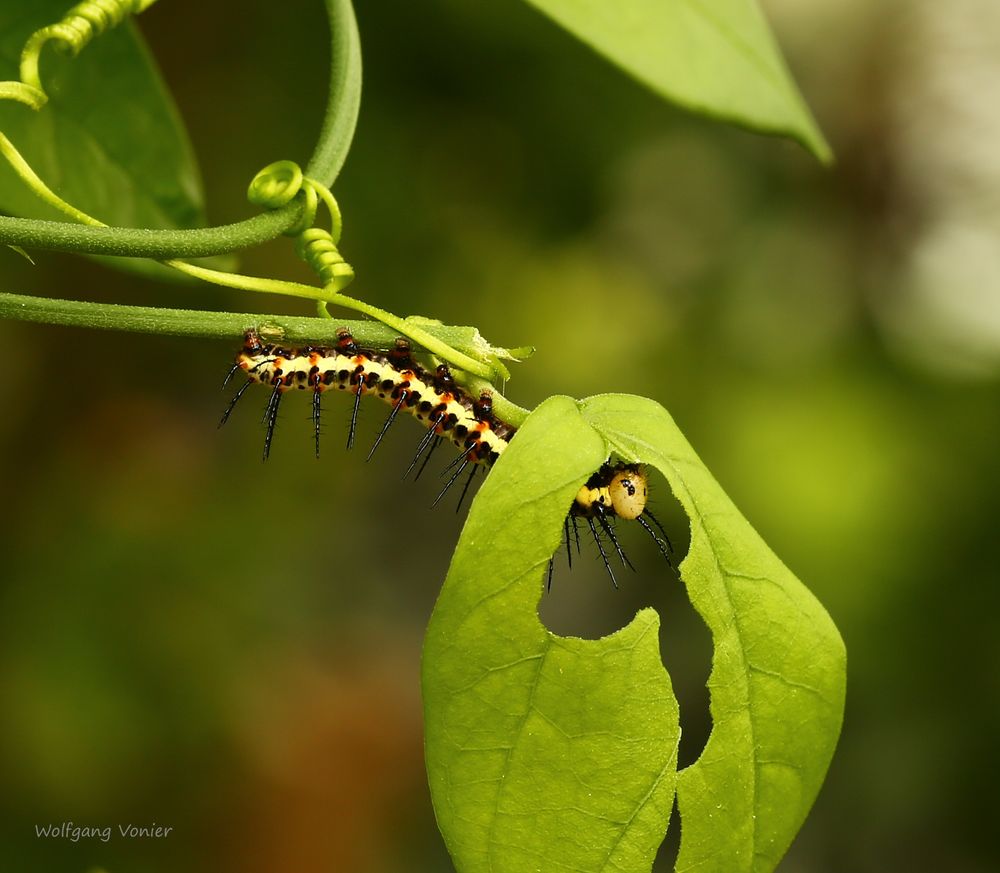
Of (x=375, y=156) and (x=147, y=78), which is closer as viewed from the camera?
(x=147, y=78)

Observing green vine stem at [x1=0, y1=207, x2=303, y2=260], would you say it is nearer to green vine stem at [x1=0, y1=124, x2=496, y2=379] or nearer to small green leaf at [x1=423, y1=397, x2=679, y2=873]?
green vine stem at [x1=0, y1=124, x2=496, y2=379]

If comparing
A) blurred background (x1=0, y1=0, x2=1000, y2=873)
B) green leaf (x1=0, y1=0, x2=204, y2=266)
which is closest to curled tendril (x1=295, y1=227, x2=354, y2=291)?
green leaf (x1=0, y1=0, x2=204, y2=266)

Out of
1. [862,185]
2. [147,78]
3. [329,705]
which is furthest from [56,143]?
[862,185]

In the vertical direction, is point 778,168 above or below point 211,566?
above

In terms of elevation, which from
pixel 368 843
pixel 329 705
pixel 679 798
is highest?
pixel 679 798

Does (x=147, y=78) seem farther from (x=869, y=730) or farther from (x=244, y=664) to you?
(x=869, y=730)

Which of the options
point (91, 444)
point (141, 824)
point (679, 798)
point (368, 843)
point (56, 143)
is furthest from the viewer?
point (368, 843)

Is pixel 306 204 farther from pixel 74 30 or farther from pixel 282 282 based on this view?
pixel 74 30
